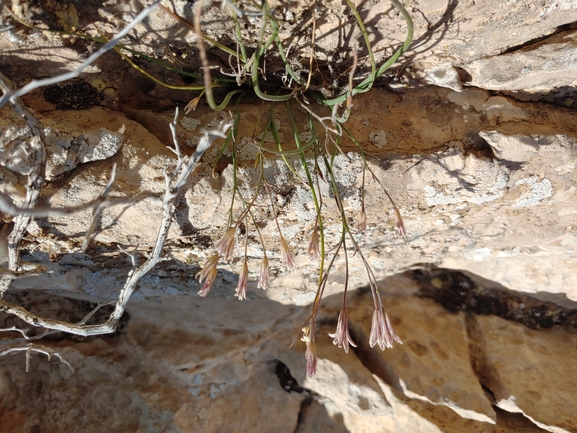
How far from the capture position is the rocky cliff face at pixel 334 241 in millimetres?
1567

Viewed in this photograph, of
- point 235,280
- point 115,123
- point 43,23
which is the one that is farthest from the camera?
point 235,280

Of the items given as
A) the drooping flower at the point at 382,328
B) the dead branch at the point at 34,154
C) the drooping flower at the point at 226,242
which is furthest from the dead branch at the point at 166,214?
the drooping flower at the point at 382,328

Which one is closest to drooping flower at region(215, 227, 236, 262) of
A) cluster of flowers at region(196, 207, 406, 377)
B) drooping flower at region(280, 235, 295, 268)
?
cluster of flowers at region(196, 207, 406, 377)

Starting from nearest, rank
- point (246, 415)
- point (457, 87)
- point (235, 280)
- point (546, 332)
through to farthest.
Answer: point (457, 87), point (235, 280), point (246, 415), point (546, 332)

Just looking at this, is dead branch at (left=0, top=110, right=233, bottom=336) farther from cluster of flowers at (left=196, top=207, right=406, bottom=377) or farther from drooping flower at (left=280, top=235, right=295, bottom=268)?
drooping flower at (left=280, top=235, right=295, bottom=268)

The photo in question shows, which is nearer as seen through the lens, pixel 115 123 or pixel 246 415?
pixel 115 123

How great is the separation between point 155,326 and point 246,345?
0.52 metres

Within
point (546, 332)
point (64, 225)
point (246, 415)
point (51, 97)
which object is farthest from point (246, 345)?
point (546, 332)

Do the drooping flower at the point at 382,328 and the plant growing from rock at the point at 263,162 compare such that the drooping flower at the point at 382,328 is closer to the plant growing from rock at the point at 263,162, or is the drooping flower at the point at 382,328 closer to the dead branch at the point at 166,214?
the plant growing from rock at the point at 263,162

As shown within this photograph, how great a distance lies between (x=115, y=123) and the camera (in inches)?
62.7

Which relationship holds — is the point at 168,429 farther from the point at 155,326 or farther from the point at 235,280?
the point at 235,280

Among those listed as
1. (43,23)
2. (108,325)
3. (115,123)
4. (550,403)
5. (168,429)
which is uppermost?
(43,23)

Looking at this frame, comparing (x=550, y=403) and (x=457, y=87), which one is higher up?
(x=457, y=87)

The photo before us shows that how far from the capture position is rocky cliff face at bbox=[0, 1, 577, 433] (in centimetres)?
157
